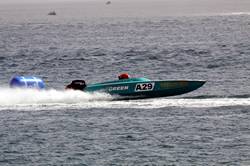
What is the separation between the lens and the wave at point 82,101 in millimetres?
Answer: 47500

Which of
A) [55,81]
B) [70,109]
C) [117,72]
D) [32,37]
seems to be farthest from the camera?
[32,37]

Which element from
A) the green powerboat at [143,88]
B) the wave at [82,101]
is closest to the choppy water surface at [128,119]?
the wave at [82,101]

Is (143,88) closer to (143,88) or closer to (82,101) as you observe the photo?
(143,88)

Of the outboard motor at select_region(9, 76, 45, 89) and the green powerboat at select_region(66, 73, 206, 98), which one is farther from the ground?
the outboard motor at select_region(9, 76, 45, 89)

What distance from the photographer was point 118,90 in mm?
49562

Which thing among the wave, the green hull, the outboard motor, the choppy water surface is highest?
the outboard motor

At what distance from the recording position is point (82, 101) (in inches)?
1948

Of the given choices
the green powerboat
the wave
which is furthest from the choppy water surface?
the green powerboat

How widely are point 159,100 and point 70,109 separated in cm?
525

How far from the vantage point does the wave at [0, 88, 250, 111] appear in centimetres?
4750

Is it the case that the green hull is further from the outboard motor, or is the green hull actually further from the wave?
the outboard motor

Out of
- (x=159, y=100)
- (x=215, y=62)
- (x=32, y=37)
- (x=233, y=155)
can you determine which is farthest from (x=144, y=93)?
(x=32, y=37)

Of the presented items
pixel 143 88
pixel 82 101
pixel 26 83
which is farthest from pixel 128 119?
pixel 26 83

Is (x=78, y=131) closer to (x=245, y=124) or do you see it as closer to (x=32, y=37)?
(x=245, y=124)
